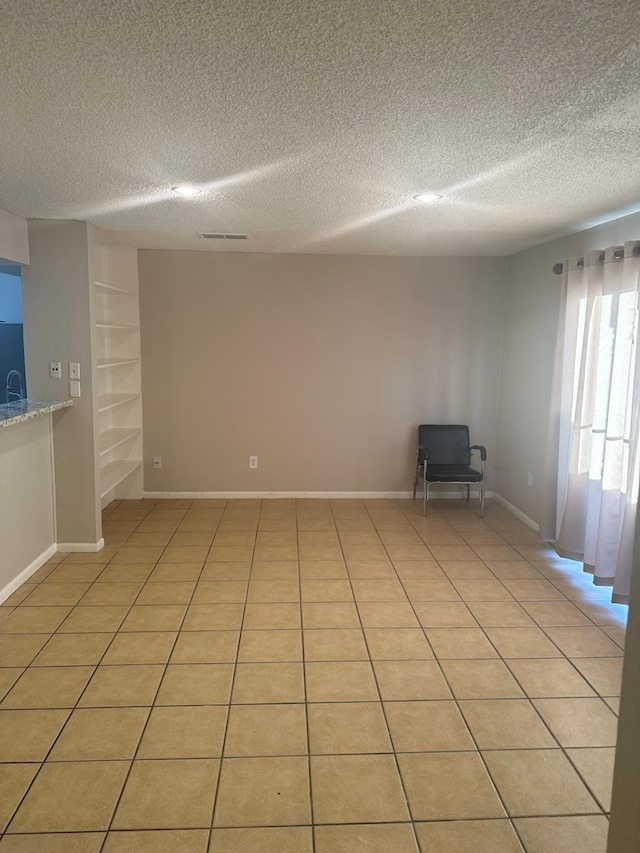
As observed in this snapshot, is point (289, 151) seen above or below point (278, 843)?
above

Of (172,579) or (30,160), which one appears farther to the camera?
(172,579)

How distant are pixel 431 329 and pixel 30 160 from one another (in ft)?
11.9

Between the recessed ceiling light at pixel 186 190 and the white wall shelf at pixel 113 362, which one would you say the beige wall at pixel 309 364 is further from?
the recessed ceiling light at pixel 186 190

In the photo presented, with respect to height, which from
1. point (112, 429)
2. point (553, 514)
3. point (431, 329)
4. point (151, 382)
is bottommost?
point (553, 514)

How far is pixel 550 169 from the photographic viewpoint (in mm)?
2520

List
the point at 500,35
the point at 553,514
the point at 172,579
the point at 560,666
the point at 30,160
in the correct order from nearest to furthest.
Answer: the point at 500,35
the point at 30,160
the point at 560,666
the point at 172,579
the point at 553,514

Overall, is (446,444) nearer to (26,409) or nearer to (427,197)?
(427,197)

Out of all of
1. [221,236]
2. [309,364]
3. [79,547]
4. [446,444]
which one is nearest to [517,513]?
[446,444]

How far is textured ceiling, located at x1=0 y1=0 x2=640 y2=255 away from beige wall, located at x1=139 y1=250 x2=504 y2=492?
1.76 m

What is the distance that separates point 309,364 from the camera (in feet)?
17.3

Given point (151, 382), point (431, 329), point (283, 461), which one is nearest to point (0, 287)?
point (151, 382)

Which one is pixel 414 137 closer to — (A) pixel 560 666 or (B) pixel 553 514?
(A) pixel 560 666

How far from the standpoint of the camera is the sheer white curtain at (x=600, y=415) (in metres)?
3.24

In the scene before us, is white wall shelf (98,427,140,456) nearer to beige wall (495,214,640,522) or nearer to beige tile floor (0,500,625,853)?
beige tile floor (0,500,625,853)
